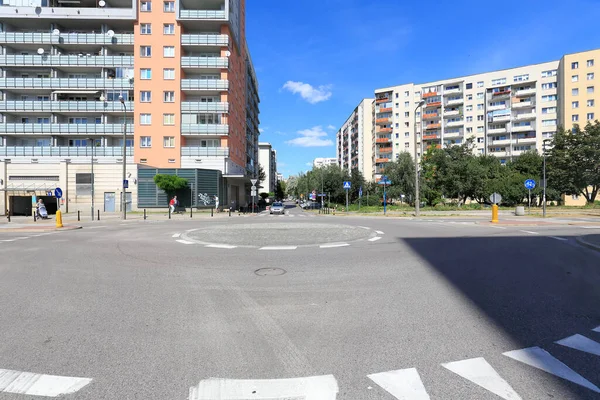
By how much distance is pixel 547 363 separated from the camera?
9.50 feet

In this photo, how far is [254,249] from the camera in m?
9.30

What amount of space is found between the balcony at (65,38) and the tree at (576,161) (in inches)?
2365

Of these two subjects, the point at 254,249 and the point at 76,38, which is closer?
the point at 254,249

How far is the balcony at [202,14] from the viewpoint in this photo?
38844mm

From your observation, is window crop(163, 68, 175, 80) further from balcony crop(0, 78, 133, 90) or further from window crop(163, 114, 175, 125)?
window crop(163, 114, 175, 125)

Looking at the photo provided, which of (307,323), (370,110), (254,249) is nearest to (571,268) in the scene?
(307,323)

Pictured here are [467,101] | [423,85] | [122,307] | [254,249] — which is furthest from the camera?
[423,85]

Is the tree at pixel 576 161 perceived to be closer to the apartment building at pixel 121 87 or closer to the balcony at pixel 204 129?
the apartment building at pixel 121 87

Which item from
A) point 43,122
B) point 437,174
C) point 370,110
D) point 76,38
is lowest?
point 437,174

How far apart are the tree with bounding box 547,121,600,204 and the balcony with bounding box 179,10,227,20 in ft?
162

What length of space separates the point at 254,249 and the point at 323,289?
4.37 m

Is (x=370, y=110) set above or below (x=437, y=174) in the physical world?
above

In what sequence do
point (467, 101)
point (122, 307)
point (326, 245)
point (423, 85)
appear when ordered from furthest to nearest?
1. point (423, 85)
2. point (467, 101)
3. point (326, 245)
4. point (122, 307)

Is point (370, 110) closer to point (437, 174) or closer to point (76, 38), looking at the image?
Answer: point (437, 174)
